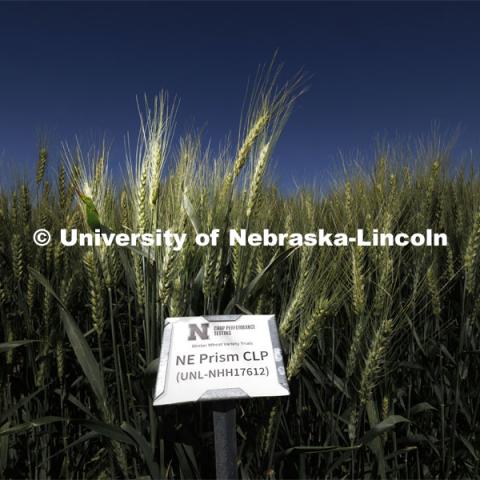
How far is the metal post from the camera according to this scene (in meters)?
1.07

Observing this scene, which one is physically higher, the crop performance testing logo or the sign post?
the crop performance testing logo

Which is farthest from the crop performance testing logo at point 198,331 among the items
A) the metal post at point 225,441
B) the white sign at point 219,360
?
the metal post at point 225,441

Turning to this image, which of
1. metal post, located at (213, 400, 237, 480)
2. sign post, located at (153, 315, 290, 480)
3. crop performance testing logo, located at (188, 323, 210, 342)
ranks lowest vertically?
metal post, located at (213, 400, 237, 480)

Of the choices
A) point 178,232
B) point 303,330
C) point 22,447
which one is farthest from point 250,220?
point 22,447

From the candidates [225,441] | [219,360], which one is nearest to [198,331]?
[219,360]

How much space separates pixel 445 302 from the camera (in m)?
2.12

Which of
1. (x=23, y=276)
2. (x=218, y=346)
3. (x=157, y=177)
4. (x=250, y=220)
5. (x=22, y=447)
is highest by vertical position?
(x=157, y=177)

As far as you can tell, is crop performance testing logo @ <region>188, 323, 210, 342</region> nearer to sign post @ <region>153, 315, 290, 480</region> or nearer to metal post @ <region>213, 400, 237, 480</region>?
sign post @ <region>153, 315, 290, 480</region>

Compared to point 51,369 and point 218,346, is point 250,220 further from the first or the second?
point 51,369

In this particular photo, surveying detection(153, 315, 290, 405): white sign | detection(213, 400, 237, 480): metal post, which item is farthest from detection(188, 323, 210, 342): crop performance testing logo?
detection(213, 400, 237, 480): metal post

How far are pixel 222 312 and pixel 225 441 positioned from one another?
0.48 metres

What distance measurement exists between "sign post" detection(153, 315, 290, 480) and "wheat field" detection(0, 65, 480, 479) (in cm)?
11

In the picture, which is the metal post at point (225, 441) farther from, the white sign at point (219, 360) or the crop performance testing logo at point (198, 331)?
the crop performance testing logo at point (198, 331)

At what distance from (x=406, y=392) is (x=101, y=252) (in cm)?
132
